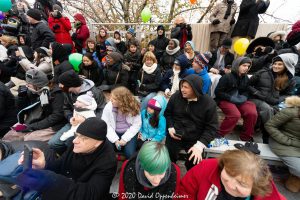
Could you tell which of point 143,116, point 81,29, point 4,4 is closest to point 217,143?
point 143,116

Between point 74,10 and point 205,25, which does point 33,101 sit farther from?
point 74,10

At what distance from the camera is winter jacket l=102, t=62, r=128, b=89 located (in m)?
4.14

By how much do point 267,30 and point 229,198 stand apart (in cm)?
622

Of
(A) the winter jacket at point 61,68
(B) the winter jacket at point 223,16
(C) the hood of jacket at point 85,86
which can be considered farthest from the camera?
(B) the winter jacket at point 223,16

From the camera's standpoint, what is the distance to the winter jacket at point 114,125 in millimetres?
2789

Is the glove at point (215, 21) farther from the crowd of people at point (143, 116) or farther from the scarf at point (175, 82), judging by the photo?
the scarf at point (175, 82)

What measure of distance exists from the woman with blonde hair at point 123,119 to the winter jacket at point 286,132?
1911 mm

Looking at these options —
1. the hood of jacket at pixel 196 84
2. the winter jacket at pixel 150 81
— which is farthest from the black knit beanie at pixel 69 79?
the hood of jacket at pixel 196 84

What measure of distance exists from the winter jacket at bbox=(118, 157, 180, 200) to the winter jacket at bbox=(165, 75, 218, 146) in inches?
35.9

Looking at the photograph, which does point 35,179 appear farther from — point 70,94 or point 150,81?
point 150,81

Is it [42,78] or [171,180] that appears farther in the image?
A: [42,78]

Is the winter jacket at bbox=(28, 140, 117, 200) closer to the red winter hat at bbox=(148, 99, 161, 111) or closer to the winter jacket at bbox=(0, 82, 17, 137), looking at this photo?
the red winter hat at bbox=(148, 99, 161, 111)

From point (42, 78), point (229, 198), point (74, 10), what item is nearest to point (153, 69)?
point (42, 78)

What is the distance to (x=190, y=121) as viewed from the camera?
105 inches
